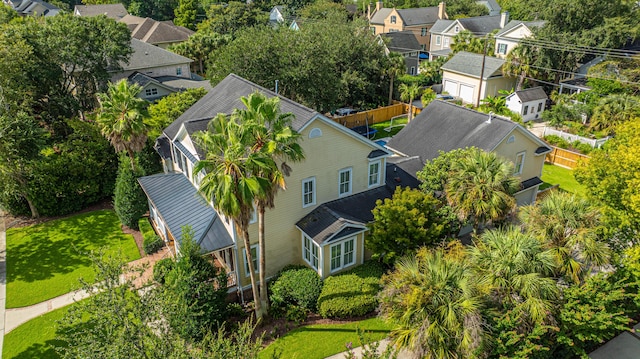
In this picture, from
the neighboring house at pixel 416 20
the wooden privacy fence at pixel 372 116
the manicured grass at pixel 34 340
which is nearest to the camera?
the manicured grass at pixel 34 340

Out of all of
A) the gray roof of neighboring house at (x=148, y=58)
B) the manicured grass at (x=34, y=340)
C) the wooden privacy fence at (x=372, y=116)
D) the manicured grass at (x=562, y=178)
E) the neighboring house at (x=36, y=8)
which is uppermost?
the neighboring house at (x=36, y=8)

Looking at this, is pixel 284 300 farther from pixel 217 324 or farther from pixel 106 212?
pixel 106 212

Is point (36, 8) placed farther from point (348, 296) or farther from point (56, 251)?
point (348, 296)

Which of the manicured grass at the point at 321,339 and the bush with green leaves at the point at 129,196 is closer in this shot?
the manicured grass at the point at 321,339

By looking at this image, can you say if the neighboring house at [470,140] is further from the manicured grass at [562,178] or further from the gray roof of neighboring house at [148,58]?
the gray roof of neighboring house at [148,58]

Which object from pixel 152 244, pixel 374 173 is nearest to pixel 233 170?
pixel 374 173

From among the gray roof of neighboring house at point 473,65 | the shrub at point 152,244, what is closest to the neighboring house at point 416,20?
the gray roof of neighboring house at point 473,65

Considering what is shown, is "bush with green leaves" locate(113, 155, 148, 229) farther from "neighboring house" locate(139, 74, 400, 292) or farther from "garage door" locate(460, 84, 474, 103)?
"garage door" locate(460, 84, 474, 103)
